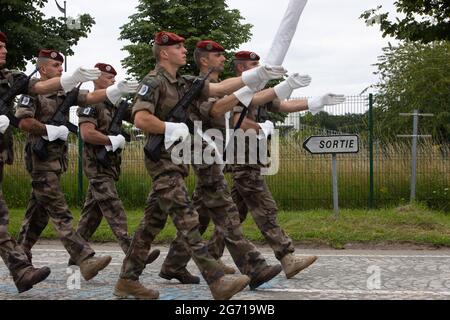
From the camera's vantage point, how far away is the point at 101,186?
25.1 feet

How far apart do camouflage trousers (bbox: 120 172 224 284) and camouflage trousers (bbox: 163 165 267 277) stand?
324 millimetres

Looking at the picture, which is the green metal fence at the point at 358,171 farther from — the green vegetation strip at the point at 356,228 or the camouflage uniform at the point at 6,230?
the camouflage uniform at the point at 6,230

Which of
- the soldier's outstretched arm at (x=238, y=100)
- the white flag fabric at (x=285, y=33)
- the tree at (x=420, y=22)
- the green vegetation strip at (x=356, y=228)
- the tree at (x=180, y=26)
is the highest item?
the tree at (x=180, y=26)

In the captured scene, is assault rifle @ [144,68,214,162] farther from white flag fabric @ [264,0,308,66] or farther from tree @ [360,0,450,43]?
tree @ [360,0,450,43]

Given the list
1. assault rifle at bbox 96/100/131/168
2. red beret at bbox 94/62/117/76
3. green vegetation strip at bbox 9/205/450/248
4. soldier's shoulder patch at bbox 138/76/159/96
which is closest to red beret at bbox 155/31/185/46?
soldier's shoulder patch at bbox 138/76/159/96

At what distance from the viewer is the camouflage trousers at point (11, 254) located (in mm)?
6117

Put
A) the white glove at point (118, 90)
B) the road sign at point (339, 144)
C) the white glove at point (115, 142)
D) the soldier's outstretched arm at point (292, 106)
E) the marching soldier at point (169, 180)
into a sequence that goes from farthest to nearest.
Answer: the road sign at point (339, 144) → the white glove at point (115, 142) → the soldier's outstretched arm at point (292, 106) → the white glove at point (118, 90) → the marching soldier at point (169, 180)

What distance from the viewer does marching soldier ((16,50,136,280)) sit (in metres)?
6.79

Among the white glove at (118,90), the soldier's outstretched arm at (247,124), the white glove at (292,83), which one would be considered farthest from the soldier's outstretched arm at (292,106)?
the white glove at (118,90)

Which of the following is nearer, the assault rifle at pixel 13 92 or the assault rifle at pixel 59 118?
the assault rifle at pixel 13 92

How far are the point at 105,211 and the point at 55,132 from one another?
3.36ft

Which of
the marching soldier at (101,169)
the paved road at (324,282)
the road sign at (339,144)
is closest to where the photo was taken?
the paved road at (324,282)

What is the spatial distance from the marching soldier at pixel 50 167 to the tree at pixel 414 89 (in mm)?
7241

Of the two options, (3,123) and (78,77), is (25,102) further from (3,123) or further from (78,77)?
(78,77)
